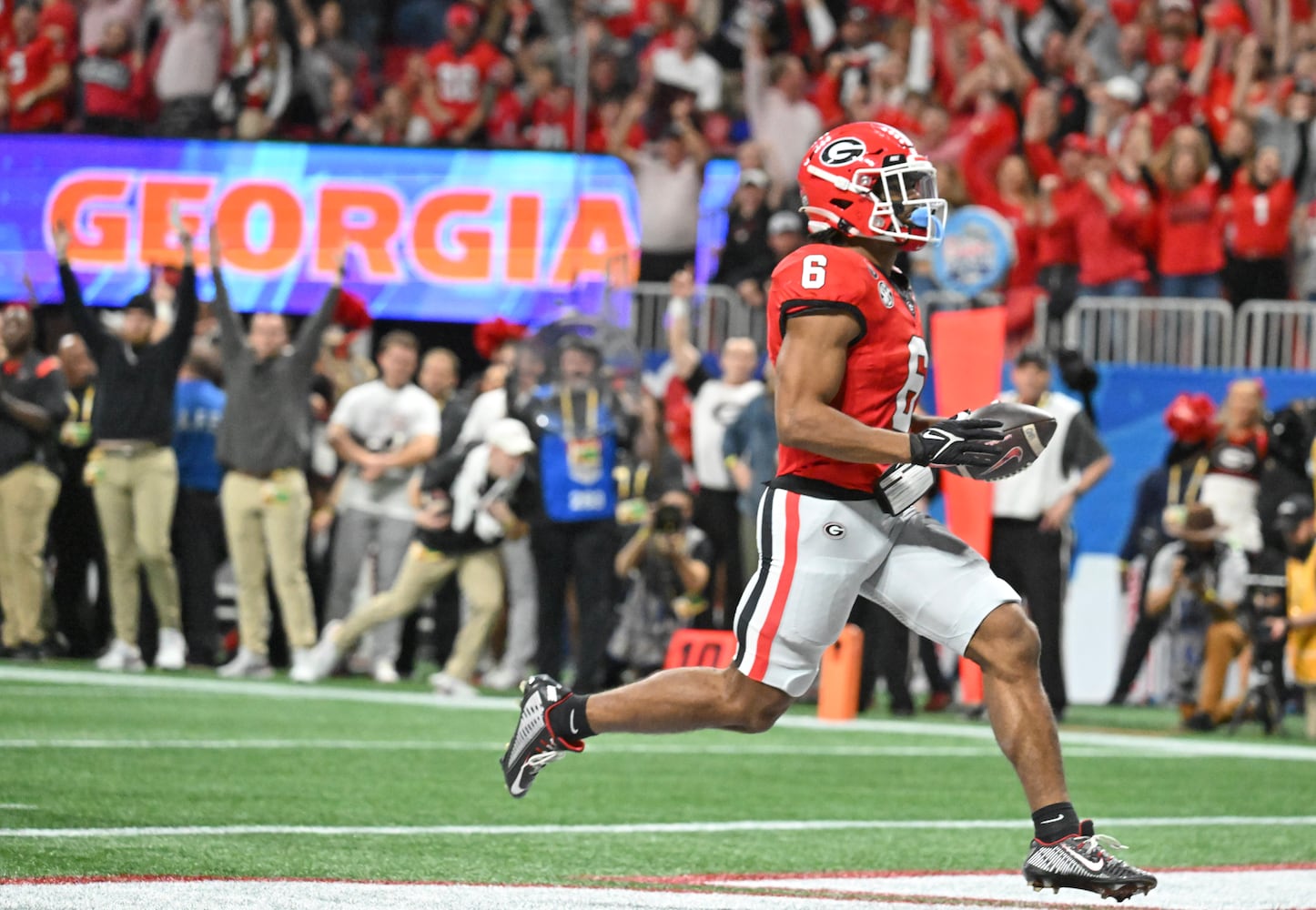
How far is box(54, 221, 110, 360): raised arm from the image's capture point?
1435 centimetres

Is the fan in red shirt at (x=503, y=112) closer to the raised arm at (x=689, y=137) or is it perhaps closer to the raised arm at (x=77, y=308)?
the raised arm at (x=689, y=137)

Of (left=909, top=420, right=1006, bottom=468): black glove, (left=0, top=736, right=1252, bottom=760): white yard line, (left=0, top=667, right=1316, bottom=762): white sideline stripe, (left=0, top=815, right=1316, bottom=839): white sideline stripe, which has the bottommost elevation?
(left=0, top=667, right=1316, bottom=762): white sideline stripe

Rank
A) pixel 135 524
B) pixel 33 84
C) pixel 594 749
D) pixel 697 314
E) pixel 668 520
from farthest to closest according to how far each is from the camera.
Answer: pixel 33 84, pixel 697 314, pixel 135 524, pixel 668 520, pixel 594 749

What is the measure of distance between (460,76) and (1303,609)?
10627 mm

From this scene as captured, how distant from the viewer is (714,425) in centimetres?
1546

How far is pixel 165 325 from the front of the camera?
49.2 feet

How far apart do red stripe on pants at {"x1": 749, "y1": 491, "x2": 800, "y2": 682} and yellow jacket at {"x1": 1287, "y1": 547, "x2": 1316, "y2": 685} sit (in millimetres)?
7638

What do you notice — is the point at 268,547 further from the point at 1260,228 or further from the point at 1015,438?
the point at 1015,438

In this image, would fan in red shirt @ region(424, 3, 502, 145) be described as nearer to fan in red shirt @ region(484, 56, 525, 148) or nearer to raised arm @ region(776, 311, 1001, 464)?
fan in red shirt @ region(484, 56, 525, 148)

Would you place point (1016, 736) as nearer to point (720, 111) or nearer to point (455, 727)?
point (455, 727)

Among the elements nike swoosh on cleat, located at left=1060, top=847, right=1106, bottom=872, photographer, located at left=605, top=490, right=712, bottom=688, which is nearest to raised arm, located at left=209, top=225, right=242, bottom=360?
photographer, located at left=605, top=490, right=712, bottom=688

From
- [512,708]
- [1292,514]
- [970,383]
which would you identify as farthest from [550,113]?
[1292,514]

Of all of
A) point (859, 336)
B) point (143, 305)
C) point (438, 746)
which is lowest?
point (438, 746)

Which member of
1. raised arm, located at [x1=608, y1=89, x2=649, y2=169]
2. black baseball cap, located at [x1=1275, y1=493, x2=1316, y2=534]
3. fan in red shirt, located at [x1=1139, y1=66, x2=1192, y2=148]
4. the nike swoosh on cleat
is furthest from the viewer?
raised arm, located at [x1=608, y1=89, x2=649, y2=169]
